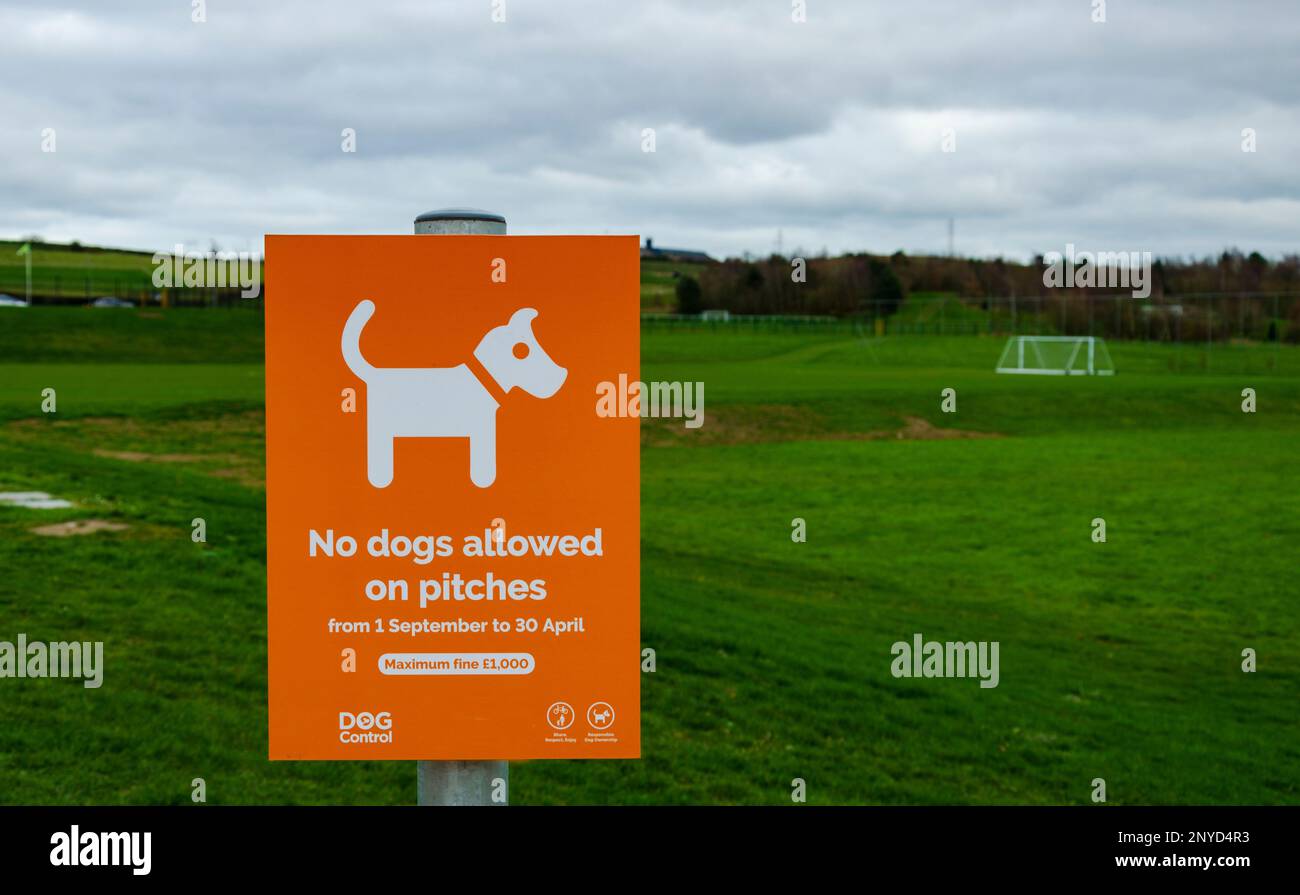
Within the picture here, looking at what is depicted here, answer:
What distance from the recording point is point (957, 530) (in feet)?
68.8

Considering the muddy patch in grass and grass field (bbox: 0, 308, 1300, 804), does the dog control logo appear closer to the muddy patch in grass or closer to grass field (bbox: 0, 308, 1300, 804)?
grass field (bbox: 0, 308, 1300, 804)

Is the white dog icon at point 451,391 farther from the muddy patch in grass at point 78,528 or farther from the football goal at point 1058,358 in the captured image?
the football goal at point 1058,358

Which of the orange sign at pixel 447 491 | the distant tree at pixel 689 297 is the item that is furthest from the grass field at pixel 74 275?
the orange sign at pixel 447 491

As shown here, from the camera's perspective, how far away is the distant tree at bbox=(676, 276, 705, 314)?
93.1 metres

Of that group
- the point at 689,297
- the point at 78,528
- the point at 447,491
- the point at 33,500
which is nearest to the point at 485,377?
the point at 447,491

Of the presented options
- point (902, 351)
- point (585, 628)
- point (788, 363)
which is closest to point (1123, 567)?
point (585, 628)

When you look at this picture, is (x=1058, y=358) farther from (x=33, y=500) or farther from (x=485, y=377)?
(x=485, y=377)

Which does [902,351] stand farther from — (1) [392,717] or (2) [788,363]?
(1) [392,717]

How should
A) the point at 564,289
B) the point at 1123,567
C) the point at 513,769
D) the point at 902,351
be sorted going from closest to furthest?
the point at 564,289
the point at 513,769
the point at 1123,567
the point at 902,351

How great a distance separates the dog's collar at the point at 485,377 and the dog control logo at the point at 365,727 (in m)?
0.72

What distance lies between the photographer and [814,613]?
1377cm

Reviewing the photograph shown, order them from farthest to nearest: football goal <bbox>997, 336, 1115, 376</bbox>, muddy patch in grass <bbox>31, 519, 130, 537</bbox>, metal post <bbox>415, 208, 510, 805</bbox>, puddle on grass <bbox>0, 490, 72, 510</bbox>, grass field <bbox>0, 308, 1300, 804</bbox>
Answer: football goal <bbox>997, 336, 1115, 376</bbox>, puddle on grass <bbox>0, 490, 72, 510</bbox>, muddy patch in grass <bbox>31, 519, 130, 537</bbox>, grass field <bbox>0, 308, 1300, 804</bbox>, metal post <bbox>415, 208, 510, 805</bbox>

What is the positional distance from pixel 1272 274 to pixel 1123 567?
75063 mm

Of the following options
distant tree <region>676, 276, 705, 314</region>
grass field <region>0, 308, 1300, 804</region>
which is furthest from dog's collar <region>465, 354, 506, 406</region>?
distant tree <region>676, 276, 705, 314</region>
